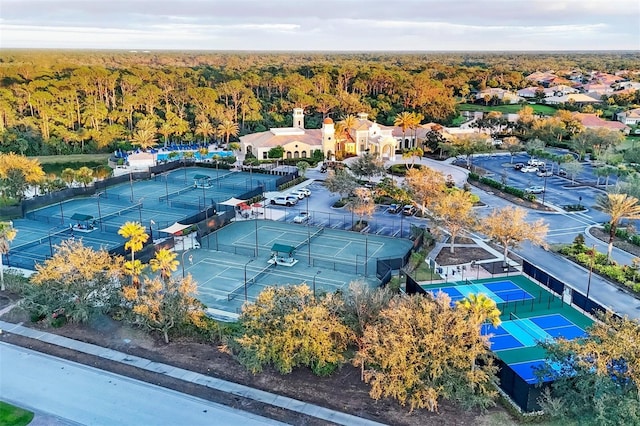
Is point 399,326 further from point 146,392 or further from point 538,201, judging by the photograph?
point 538,201

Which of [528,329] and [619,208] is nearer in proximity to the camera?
[528,329]

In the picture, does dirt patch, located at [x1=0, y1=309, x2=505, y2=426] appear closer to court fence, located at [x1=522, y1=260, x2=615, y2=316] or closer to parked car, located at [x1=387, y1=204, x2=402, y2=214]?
court fence, located at [x1=522, y1=260, x2=615, y2=316]

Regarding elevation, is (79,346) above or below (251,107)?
below

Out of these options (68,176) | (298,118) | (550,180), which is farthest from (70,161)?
(550,180)

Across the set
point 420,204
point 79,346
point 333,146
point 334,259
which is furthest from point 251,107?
point 79,346

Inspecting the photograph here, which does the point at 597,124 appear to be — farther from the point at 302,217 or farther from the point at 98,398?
the point at 98,398

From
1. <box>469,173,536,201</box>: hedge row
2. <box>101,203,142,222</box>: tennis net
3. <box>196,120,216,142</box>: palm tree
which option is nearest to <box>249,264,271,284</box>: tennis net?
<box>101,203,142,222</box>: tennis net
